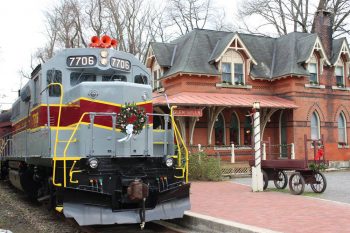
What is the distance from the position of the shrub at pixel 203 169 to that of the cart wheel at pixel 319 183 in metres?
5.42

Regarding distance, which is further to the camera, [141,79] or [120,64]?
[141,79]

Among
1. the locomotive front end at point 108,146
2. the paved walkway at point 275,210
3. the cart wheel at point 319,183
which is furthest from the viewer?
the cart wheel at point 319,183

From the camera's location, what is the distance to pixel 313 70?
2689cm

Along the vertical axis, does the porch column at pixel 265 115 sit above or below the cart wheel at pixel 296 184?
above

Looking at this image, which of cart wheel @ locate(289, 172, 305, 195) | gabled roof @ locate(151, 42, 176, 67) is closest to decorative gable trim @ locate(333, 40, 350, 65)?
gabled roof @ locate(151, 42, 176, 67)

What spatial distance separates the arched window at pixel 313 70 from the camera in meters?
26.6

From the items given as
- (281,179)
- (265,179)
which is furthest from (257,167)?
(281,179)

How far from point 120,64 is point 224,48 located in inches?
639

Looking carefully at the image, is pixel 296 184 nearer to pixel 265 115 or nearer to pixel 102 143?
pixel 102 143

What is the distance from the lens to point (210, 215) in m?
9.26

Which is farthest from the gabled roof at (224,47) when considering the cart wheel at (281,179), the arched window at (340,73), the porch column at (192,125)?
the cart wheel at (281,179)

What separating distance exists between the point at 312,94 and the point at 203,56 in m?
7.00

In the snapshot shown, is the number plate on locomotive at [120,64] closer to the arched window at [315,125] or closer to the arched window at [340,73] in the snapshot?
the arched window at [315,125]

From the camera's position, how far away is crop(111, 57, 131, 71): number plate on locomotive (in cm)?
930
